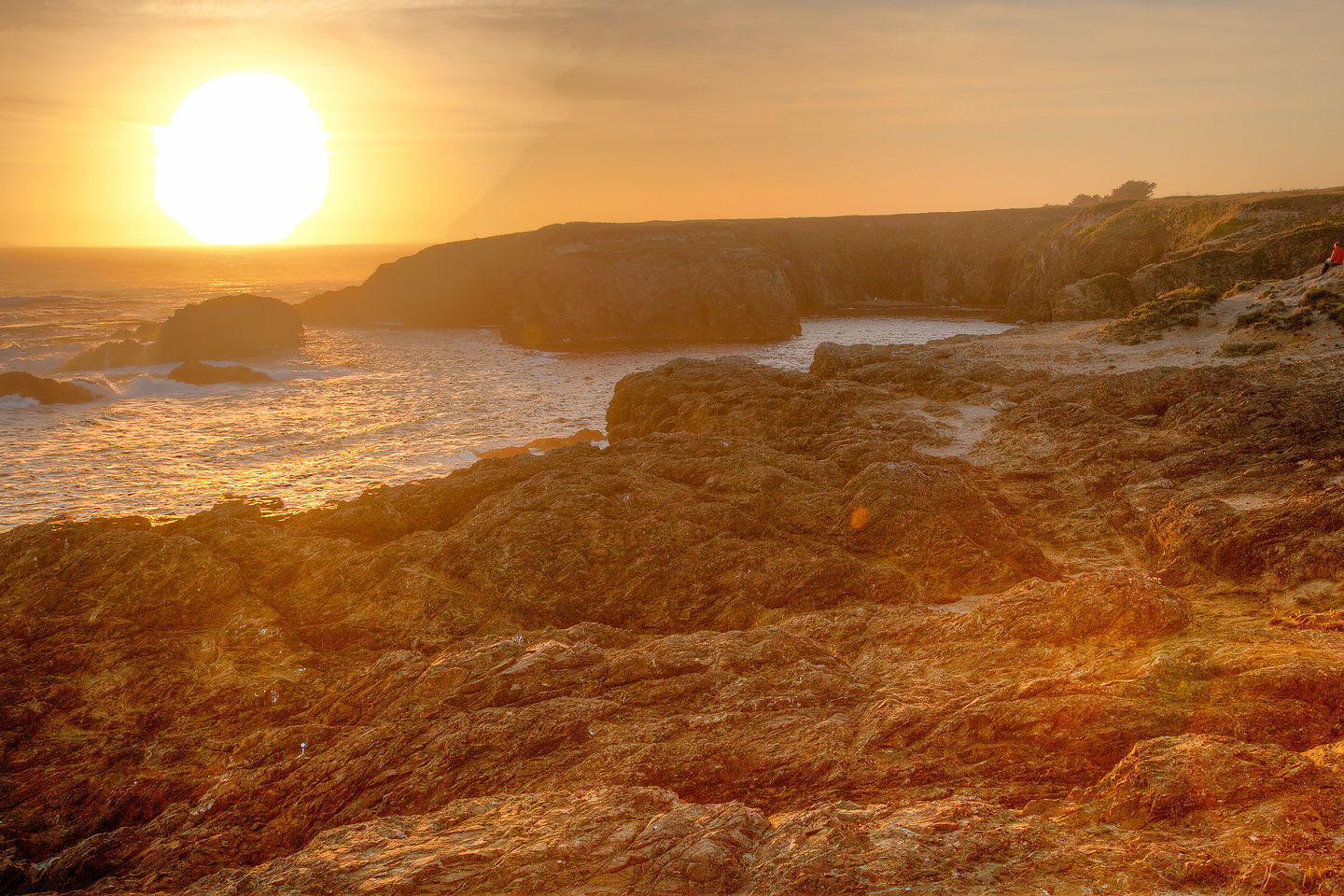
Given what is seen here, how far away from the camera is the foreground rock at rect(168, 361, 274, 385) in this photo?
36062 mm

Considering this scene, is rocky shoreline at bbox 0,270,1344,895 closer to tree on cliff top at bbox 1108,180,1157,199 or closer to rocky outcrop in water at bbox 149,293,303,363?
rocky outcrop in water at bbox 149,293,303,363

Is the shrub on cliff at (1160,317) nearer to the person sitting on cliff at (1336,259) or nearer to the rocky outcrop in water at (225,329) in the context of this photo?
the person sitting on cliff at (1336,259)

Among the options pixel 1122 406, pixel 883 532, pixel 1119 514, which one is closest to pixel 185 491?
pixel 883 532

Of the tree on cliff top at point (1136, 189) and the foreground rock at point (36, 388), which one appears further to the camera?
the tree on cliff top at point (1136, 189)

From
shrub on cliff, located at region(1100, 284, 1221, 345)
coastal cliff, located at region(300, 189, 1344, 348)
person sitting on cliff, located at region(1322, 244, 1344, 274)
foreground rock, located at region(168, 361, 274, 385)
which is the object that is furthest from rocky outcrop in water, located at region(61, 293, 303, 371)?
person sitting on cliff, located at region(1322, 244, 1344, 274)

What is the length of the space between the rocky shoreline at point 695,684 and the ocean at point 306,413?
29.6ft

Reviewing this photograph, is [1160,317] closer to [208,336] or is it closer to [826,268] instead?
[826,268]

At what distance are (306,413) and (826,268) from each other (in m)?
49.5

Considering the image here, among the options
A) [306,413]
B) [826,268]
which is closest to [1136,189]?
[826,268]

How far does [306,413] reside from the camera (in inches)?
1160

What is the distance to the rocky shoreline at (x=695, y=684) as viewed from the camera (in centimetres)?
438

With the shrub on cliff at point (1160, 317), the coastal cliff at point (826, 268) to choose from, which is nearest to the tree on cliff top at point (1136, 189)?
the coastal cliff at point (826, 268)

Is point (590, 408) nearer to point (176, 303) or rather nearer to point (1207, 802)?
point (1207, 802)

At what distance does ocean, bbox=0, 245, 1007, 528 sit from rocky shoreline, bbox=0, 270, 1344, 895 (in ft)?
29.6
